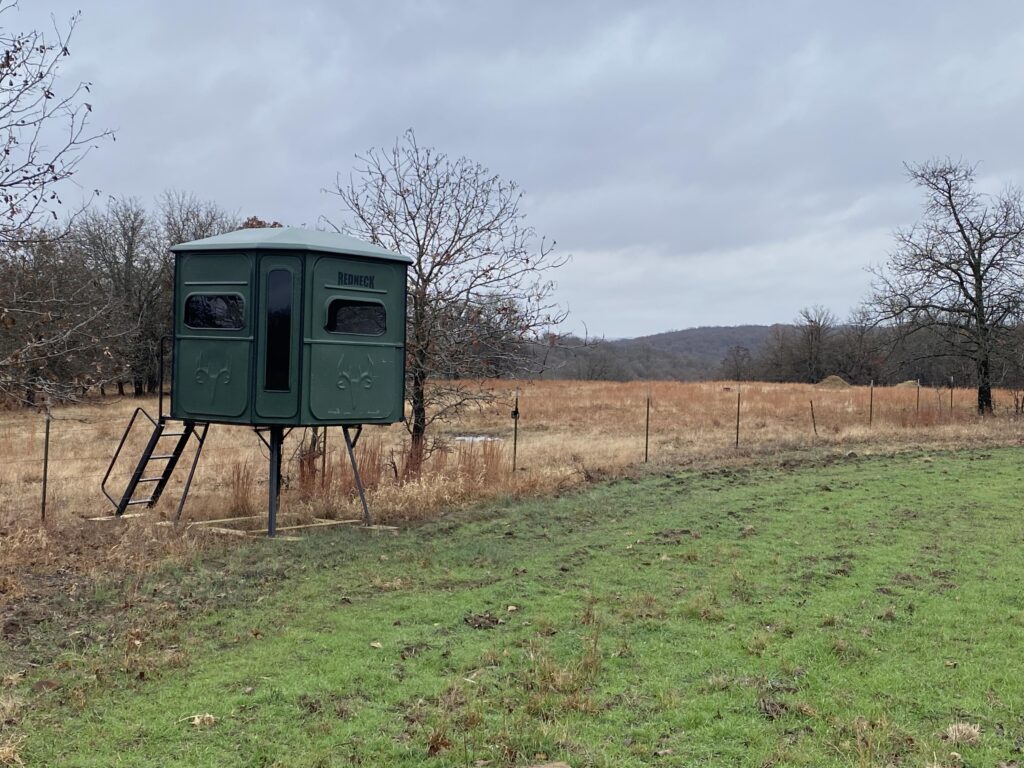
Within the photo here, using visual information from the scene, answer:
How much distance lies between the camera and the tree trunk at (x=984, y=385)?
23109 millimetres

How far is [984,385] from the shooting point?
23.3m

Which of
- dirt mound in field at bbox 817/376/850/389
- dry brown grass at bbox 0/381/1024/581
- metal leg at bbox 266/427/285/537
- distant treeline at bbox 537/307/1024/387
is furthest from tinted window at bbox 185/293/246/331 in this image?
dirt mound in field at bbox 817/376/850/389

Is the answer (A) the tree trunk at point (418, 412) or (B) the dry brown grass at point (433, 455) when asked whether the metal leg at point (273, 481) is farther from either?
(A) the tree trunk at point (418, 412)

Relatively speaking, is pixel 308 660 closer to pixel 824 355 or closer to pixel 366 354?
pixel 366 354

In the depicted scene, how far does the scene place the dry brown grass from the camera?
7961mm

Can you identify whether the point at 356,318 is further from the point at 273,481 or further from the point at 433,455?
the point at 433,455

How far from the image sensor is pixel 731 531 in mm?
8344

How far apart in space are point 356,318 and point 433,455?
3.39m

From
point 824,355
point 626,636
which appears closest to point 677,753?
point 626,636

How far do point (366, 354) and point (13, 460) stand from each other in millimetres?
8197

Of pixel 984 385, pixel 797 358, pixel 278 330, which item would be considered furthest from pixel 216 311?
pixel 797 358

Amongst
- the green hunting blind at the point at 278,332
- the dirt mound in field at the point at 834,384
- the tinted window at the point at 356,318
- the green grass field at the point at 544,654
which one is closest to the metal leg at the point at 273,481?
the green hunting blind at the point at 278,332

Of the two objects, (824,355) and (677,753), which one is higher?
(824,355)

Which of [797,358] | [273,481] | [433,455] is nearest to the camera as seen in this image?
[273,481]
